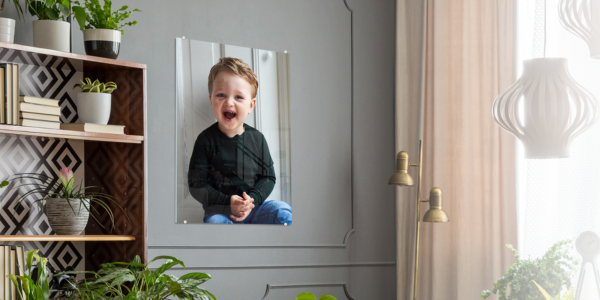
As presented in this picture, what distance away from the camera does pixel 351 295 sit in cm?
338

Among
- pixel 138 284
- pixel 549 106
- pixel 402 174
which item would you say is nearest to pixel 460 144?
pixel 402 174

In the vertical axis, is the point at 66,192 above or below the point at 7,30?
below

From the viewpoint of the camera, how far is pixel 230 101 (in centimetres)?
301

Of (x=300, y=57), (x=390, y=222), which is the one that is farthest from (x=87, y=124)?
(x=390, y=222)

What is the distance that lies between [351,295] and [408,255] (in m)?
0.44

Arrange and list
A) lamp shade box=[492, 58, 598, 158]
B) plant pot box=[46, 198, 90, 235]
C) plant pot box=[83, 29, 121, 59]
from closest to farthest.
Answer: lamp shade box=[492, 58, 598, 158] < plant pot box=[46, 198, 90, 235] < plant pot box=[83, 29, 121, 59]

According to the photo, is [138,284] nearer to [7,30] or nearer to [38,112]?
[38,112]

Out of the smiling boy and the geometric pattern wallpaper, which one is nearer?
the geometric pattern wallpaper

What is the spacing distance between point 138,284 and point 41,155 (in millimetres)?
736

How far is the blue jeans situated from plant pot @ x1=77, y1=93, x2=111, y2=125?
847 millimetres

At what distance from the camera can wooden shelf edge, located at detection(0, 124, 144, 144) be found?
84.3 inches

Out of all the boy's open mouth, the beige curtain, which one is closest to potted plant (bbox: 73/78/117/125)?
the boy's open mouth

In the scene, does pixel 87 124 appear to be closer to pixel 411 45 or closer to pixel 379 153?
pixel 379 153

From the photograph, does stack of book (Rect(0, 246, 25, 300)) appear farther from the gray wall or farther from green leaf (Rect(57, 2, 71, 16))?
green leaf (Rect(57, 2, 71, 16))
